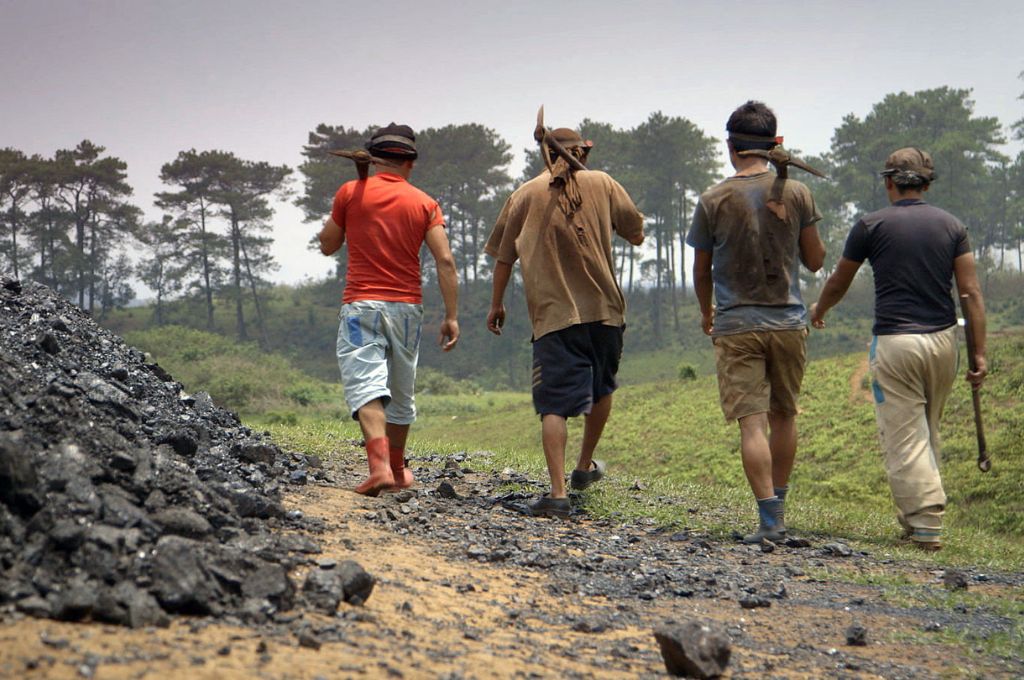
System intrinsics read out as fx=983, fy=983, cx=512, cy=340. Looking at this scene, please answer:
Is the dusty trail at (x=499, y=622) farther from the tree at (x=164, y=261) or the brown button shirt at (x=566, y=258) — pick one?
Answer: the tree at (x=164, y=261)

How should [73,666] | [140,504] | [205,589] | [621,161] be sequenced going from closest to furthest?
[73,666] < [205,589] < [140,504] < [621,161]

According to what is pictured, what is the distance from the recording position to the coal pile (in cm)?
320

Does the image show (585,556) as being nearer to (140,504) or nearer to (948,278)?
(140,504)

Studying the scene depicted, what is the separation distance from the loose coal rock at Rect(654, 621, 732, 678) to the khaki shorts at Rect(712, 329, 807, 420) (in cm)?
262

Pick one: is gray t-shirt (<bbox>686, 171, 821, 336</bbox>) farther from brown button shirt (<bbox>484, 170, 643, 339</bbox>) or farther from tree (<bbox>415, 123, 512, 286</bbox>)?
tree (<bbox>415, 123, 512, 286</bbox>)

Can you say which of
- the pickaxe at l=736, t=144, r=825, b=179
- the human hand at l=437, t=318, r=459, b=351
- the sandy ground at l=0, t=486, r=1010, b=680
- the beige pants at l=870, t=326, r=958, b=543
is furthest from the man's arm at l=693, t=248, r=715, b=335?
the sandy ground at l=0, t=486, r=1010, b=680

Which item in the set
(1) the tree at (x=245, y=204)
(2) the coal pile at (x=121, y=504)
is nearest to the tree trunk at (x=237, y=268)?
(1) the tree at (x=245, y=204)

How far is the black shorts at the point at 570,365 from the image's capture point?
20.4ft

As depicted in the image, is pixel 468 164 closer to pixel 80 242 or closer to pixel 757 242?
pixel 80 242

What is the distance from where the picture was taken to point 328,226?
6.22 m

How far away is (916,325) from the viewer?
616 centimetres

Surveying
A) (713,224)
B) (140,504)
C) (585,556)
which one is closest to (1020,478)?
(713,224)

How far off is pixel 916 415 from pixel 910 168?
5.14ft

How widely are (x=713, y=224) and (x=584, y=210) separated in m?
0.84
